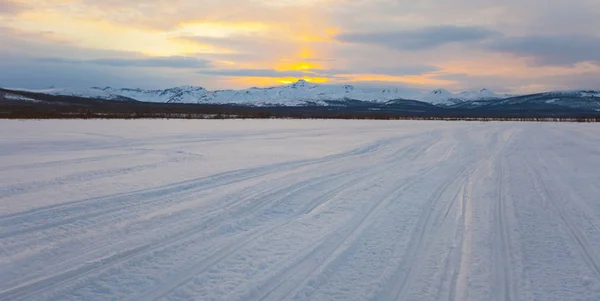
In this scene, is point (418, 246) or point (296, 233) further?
point (296, 233)

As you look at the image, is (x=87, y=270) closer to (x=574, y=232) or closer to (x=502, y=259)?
(x=502, y=259)

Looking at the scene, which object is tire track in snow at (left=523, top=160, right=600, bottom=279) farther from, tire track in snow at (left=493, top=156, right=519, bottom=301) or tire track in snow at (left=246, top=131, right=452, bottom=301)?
tire track in snow at (left=246, top=131, right=452, bottom=301)

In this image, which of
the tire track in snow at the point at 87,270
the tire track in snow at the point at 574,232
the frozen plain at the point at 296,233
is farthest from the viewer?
the tire track in snow at the point at 574,232

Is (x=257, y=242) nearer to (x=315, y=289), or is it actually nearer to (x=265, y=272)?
(x=265, y=272)

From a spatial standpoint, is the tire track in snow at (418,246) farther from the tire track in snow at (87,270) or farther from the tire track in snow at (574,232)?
the tire track in snow at (87,270)

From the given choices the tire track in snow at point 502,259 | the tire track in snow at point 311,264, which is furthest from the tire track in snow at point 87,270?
the tire track in snow at point 502,259

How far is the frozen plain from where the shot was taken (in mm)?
5035

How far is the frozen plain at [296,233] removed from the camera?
16.5ft

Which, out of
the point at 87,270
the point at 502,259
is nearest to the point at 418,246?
the point at 502,259

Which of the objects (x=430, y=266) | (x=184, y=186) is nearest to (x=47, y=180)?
(x=184, y=186)

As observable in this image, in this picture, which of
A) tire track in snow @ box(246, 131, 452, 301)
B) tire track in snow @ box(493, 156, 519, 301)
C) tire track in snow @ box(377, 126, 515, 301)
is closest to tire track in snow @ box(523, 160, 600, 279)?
tire track in snow @ box(493, 156, 519, 301)

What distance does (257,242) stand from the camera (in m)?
6.66

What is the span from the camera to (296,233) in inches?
281

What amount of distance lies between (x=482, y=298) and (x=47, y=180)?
10383mm
